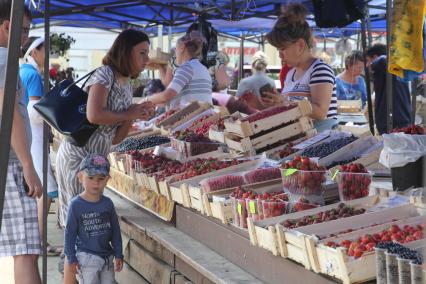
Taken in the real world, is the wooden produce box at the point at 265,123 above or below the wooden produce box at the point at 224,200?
above

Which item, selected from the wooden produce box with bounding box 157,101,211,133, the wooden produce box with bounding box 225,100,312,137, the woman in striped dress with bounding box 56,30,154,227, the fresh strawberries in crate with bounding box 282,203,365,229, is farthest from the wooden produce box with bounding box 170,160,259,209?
the wooden produce box with bounding box 157,101,211,133

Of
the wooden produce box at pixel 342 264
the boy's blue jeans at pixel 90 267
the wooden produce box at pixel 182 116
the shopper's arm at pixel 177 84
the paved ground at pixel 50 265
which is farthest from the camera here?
the wooden produce box at pixel 182 116

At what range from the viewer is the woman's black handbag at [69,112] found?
4.65 m

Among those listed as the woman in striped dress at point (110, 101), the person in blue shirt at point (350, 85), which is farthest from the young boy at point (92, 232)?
the person in blue shirt at point (350, 85)

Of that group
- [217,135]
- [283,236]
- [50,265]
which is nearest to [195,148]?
[217,135]

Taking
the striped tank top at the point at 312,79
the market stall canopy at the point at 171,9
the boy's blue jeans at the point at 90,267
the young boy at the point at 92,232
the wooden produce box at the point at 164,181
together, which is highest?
the market stall canopy at the point at 171,9

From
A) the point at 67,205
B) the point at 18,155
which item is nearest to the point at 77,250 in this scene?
the point at 67,205

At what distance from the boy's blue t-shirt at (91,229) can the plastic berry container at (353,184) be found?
62.6 inches

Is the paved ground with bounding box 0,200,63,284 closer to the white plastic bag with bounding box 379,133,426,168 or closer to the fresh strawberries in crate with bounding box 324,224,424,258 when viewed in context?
the white plastic bag with bounding box 379,133,426,168

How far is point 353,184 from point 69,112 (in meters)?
1.93

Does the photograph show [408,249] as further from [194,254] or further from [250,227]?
[194,254]

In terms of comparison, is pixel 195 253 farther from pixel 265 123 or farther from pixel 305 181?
pixel 265 123

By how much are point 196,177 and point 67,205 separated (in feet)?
2.92

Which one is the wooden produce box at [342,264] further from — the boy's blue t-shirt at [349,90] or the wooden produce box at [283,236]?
the boy's blue t-shirt at [349,90]
